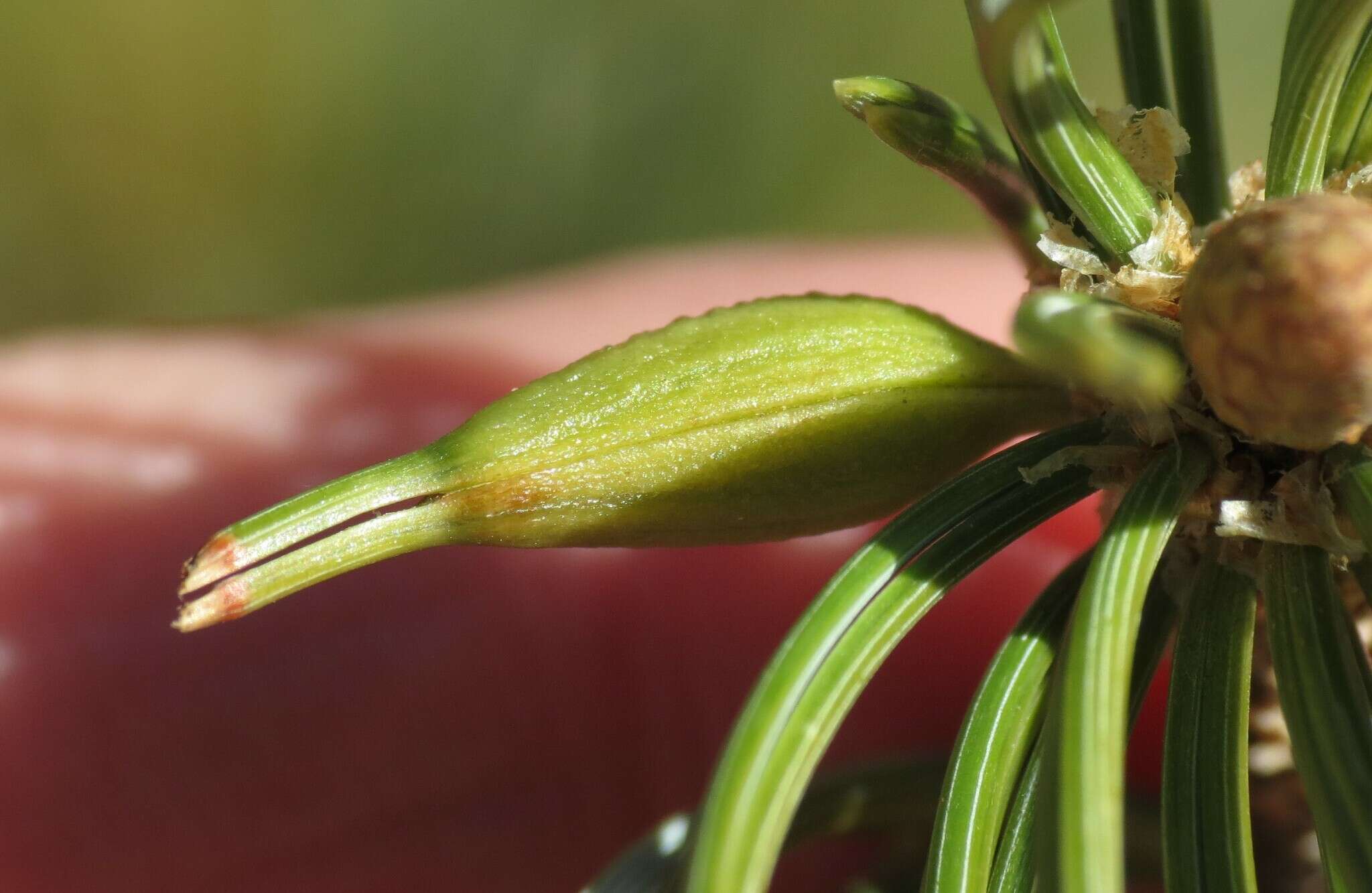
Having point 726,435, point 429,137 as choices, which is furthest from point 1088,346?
point 429,137

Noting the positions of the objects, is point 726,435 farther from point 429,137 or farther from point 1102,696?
point 429,137

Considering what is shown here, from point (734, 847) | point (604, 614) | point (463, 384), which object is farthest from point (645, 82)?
point (734, 847)

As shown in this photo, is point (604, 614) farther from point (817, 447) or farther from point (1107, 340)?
point (1107, 340)

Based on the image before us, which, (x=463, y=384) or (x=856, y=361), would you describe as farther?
(x=463, y=384)

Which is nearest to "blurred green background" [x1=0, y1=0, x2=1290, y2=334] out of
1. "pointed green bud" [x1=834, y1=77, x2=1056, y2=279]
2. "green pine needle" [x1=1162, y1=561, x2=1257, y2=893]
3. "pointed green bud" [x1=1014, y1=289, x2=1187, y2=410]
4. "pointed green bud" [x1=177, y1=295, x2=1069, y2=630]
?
"pointed green bud" [x1=834, y1=77, x2=1056, y2=279]

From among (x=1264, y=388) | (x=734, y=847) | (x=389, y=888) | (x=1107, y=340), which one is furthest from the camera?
(x=389, y=888)

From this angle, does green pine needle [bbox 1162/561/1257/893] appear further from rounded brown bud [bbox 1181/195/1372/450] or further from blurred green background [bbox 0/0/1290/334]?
blurred green background [bbox 0/0/1290/334]

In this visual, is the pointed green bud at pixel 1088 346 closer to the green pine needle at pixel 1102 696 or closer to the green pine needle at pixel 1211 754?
the green pine needle at pixel 1102 696
